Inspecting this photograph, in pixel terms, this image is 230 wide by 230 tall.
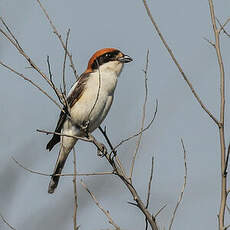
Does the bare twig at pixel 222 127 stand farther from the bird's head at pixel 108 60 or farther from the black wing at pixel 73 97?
the bird's head at pixel 108 60

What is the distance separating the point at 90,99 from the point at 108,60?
77 cm

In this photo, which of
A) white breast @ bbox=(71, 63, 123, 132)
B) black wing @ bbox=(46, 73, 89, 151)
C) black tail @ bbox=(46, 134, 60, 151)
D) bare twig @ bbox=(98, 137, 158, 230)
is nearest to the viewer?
bare twig @ bbox=(98, 137, 158, 230)

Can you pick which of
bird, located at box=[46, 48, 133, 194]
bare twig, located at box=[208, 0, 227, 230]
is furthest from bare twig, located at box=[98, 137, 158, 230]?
bird, located at box=[46, 48, 133, 194]

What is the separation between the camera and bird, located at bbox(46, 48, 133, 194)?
5.58 metres

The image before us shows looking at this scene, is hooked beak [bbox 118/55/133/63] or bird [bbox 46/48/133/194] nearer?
bird [bbox 46/48/133/194]

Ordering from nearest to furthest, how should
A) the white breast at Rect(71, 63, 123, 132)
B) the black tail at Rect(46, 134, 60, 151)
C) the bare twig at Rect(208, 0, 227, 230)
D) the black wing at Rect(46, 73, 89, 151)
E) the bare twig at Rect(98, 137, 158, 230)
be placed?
the bare twig at Rect(208, 0, 227, 230)
the bare twig at Rect(98, 137, 158, 230)
the white breast at Rect(71, 63, 123, 132)
the black wing at Rect(46, 73, 89, 151)
the black tail at Rect(46, 134, 60, 151)

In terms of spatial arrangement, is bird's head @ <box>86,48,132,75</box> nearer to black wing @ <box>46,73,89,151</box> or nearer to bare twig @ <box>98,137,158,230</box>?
black wing @ <box>46,73,89,151</box>

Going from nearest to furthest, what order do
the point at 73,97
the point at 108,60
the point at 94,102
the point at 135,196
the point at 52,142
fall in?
the point at 135,196
the point at 94,102
the point at 73,97
the point at 52,142
the point at 108,60

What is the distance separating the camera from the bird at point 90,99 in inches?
220

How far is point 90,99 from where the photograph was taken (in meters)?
5.59

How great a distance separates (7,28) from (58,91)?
2.25 feet

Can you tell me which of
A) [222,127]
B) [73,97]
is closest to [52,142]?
[73,97]

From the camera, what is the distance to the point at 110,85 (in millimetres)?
5684

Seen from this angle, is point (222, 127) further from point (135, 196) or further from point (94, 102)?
point (94, 102)
